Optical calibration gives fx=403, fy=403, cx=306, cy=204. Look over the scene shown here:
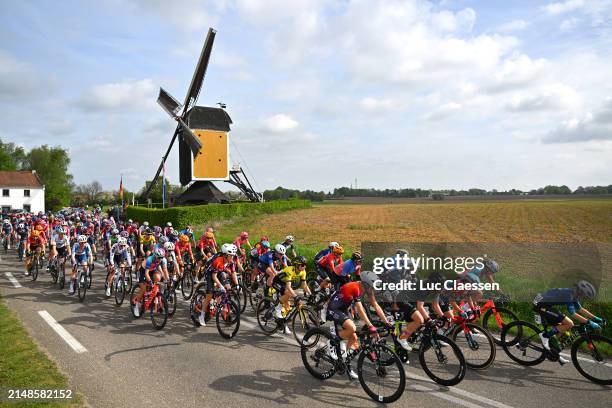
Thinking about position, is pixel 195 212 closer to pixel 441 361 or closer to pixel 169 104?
pixel 169 104

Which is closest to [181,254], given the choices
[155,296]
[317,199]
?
[155,296]

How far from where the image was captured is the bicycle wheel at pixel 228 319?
883cm

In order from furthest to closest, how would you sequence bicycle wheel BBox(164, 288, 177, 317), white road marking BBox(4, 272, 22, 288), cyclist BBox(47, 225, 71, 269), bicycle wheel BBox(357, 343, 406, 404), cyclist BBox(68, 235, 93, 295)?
white road marking BBox(4, 272, 22, 288)
cyclist BBox(47, 225, 71, 269)
cyclist BBox(68, 235, 93, 295)
bicycle wheel BBox(164, 288, 177, 317)
bicycle wheel BBox(357, 343, 406, 404)

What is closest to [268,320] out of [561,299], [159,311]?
[159,311]

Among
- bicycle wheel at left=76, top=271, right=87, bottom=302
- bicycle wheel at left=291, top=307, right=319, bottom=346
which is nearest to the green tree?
bicycle wheel at left=76, top=271, right=87, bottom=302

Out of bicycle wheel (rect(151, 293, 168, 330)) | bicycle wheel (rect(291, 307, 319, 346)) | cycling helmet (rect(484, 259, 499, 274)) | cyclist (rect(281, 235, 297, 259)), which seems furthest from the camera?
cyclist (rect(281, 235, 297, 259))

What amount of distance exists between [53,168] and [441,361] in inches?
4350

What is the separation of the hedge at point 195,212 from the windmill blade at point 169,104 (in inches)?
453

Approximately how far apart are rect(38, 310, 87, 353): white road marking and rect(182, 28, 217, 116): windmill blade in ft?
122

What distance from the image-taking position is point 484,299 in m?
8.16

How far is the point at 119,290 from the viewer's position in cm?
1188

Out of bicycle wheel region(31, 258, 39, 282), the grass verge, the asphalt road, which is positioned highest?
bicycle wheel region(31, 258, 39, 282)

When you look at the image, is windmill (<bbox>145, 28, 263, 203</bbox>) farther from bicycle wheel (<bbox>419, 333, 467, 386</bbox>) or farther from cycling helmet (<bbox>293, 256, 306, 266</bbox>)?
bicycle wheel (<bbox>419, 333, 467, 386</bbox>)

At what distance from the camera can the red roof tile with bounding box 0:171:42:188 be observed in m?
69.5
